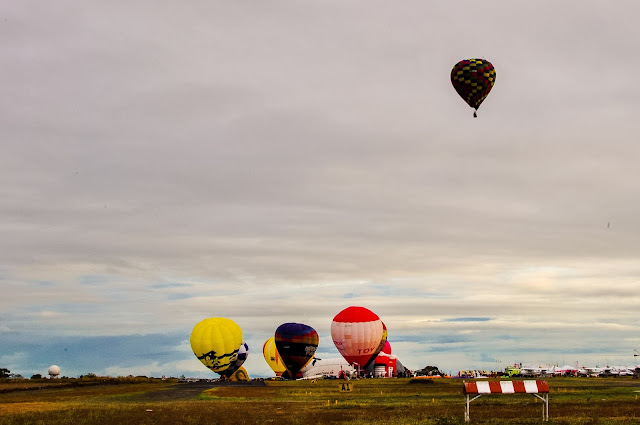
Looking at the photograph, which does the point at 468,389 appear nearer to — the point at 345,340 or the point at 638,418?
the point at 638,418

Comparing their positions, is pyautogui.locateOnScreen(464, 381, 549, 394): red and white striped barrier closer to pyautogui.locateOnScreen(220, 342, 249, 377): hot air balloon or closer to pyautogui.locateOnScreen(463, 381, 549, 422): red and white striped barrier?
pyautogui.locateOnScreen(463, 381, 549, 422): red and white striped barrier

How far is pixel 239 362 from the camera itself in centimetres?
16662

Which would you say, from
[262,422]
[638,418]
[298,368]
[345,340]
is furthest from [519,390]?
[298,368]

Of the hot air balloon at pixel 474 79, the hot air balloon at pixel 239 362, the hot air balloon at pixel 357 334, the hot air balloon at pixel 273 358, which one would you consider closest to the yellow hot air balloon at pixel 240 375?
the hot air balloon at pixel 239 362

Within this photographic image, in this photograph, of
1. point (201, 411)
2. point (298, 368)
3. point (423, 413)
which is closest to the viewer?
point (423, 413)

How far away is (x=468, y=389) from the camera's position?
38.3 m

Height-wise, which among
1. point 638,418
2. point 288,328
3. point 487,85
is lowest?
point 638,418

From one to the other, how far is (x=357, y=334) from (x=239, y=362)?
35862 millimetres

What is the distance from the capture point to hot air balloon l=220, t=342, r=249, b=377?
500 feet

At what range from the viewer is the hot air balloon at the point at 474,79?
82.3 meters

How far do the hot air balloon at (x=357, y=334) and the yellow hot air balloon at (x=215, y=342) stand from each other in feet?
67.6

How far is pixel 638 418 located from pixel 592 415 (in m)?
3.28

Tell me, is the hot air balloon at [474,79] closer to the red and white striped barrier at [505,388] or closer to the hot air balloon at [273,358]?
the red and white striped barrier at [505,388]

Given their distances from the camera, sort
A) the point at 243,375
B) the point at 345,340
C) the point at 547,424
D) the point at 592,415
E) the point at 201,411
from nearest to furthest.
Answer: the point at 547,424 → the point at 592,415 → the point at 201,411 → the point at 345,340 → the point at 243,375
